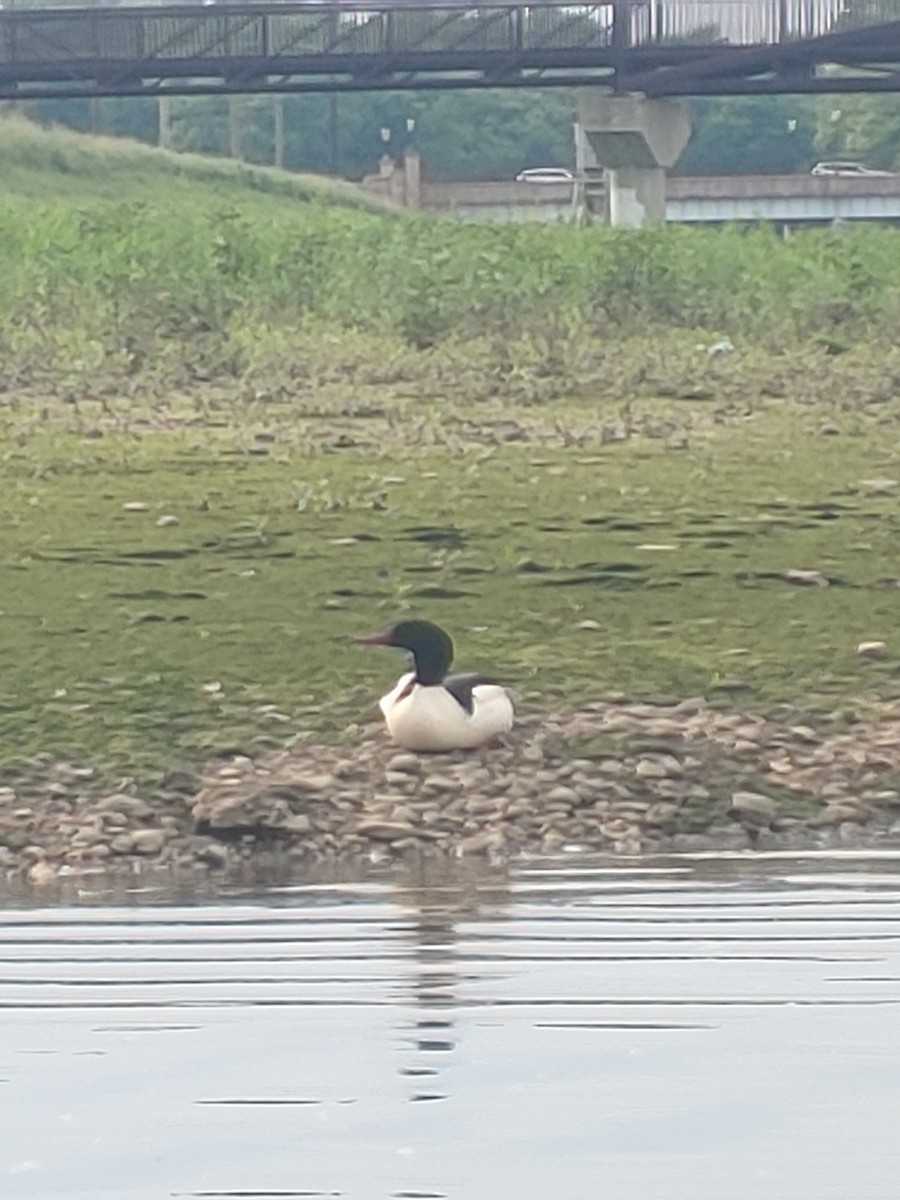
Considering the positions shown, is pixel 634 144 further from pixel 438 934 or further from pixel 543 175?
pixel 543 175

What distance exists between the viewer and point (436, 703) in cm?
1140

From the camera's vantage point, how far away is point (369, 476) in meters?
17.4

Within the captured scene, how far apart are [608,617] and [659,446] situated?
5.17m

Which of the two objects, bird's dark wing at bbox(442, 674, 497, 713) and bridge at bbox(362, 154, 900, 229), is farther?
bridge at bbox(362, 154, 900, 229)

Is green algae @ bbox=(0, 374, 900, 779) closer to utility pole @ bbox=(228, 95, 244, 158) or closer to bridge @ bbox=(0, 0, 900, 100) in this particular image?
bridge @ bbox=(0, 0, 900, 100)

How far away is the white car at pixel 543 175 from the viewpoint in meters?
75.8

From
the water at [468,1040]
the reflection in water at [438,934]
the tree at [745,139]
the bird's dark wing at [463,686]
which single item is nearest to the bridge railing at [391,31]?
the bird's dark wing at [463,686]

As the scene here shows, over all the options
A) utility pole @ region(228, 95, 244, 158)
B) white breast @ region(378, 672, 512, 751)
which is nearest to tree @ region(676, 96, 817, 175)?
utility pole @ region(228, 95, 244, 158)

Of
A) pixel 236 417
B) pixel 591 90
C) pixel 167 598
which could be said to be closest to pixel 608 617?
pixel 167 598

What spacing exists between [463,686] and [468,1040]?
157 inches

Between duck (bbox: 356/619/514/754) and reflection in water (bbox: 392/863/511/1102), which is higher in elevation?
duck (bbox: 356/619/514/754)

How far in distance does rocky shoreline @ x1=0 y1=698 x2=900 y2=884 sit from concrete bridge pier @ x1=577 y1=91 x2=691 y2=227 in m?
35.0

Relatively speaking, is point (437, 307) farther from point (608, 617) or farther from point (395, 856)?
point (395, 856)

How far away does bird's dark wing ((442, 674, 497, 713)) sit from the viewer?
1149 cm
